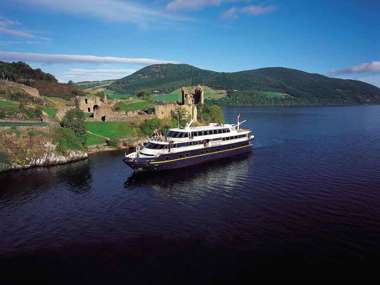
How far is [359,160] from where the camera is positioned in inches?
2805

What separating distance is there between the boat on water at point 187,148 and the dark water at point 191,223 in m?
3.12

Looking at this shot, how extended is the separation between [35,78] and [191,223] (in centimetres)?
16489

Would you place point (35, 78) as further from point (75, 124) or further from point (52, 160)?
point (52, 160)

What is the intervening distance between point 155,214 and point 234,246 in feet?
43.8

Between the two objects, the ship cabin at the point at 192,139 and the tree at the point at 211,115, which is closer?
the ship cabin at the point at 192,139

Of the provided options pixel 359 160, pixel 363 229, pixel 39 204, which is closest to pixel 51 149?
pixel 39 204

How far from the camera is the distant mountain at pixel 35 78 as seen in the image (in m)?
150

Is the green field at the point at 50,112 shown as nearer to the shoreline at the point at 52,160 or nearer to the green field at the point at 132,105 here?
the green field at the point at 132,105

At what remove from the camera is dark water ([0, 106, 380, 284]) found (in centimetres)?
3027

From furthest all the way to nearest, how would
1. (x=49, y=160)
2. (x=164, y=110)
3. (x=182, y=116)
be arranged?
(x=182, y=116) < (x=164, y=110) < (x=49, y=160)

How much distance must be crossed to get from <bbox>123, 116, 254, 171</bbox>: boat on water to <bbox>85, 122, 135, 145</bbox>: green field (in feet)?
72.9

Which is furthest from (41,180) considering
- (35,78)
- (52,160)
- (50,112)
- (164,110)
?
(35,78)

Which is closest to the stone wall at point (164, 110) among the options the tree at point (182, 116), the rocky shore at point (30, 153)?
the tree at point (182, 116)

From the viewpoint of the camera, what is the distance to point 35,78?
173000mm
